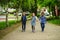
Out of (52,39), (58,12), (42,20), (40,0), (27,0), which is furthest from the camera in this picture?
(58,12)

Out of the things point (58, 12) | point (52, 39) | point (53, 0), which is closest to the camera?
point (52, 39)

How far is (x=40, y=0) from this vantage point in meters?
43.2

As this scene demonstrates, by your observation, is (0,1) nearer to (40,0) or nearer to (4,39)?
(4,39)

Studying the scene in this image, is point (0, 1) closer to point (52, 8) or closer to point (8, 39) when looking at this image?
point (8, 39)

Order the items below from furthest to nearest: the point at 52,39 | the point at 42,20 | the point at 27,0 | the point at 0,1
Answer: the point at 27,0
the point at 42,20
the point at 0,1
the point at 52,39

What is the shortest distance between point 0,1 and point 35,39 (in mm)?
5630

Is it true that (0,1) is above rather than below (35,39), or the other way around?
above

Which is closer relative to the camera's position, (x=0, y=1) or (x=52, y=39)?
(x=52, y=39)

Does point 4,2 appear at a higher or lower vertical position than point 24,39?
higher

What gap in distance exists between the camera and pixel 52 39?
15234 millimetres

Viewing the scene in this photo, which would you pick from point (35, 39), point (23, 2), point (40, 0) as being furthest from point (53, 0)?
point (35, 39)

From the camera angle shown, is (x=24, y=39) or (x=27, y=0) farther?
(x=27, y=0)

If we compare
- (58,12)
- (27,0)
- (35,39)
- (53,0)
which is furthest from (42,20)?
(58,12)

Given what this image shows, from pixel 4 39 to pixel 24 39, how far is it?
4.41ft
